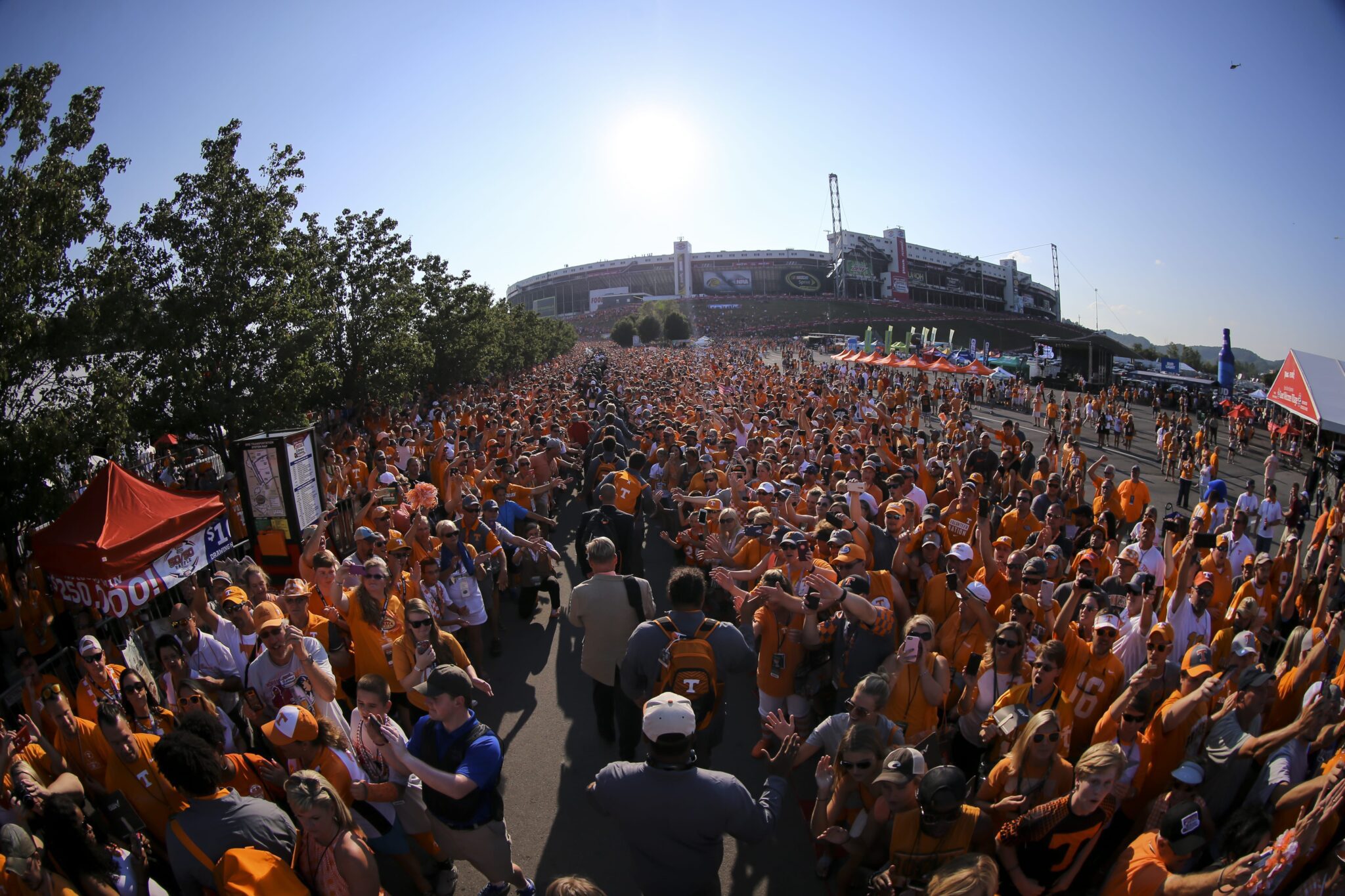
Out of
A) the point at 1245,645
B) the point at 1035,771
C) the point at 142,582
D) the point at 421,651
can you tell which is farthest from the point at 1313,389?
the point at 142,582

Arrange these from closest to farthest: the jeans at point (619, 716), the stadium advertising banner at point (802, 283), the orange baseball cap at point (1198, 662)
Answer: the orange baseball cap at point (1198, 662) < the jeans at point (619, 716) < the stadium advertising banner at point (802, 283)

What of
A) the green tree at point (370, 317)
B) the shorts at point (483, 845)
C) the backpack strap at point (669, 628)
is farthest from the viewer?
the green tree at point (370, 317)

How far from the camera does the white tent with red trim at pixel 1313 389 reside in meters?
10.4

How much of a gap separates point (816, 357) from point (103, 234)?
163 feet

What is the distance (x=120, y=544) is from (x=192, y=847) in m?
4.20

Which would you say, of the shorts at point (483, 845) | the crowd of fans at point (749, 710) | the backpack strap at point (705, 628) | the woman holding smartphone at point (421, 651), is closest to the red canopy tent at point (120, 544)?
the crowd of fans at point (749, 710)

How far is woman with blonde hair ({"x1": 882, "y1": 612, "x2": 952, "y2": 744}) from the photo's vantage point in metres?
3.63

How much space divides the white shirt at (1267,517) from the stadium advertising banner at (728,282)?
109352mm

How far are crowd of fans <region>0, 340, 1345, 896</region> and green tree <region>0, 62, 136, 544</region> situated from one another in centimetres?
125

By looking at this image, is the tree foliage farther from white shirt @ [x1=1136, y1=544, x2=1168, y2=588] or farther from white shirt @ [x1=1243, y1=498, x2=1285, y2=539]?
white shirt @ [x1=1243, y1=498, x2=1285, y2=539]

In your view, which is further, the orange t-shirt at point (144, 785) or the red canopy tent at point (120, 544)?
the red canopy tent at point (120, 544)

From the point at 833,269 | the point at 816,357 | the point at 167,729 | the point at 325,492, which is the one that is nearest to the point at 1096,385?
the point at 816,357

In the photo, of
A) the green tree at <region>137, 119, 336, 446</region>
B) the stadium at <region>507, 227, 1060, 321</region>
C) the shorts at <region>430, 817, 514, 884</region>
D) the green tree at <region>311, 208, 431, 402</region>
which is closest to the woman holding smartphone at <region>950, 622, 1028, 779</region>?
the shorts at <region>430, 817, 514, 884</region>

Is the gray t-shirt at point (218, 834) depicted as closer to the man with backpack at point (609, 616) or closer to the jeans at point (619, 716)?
the jeans at point (619, 716)
